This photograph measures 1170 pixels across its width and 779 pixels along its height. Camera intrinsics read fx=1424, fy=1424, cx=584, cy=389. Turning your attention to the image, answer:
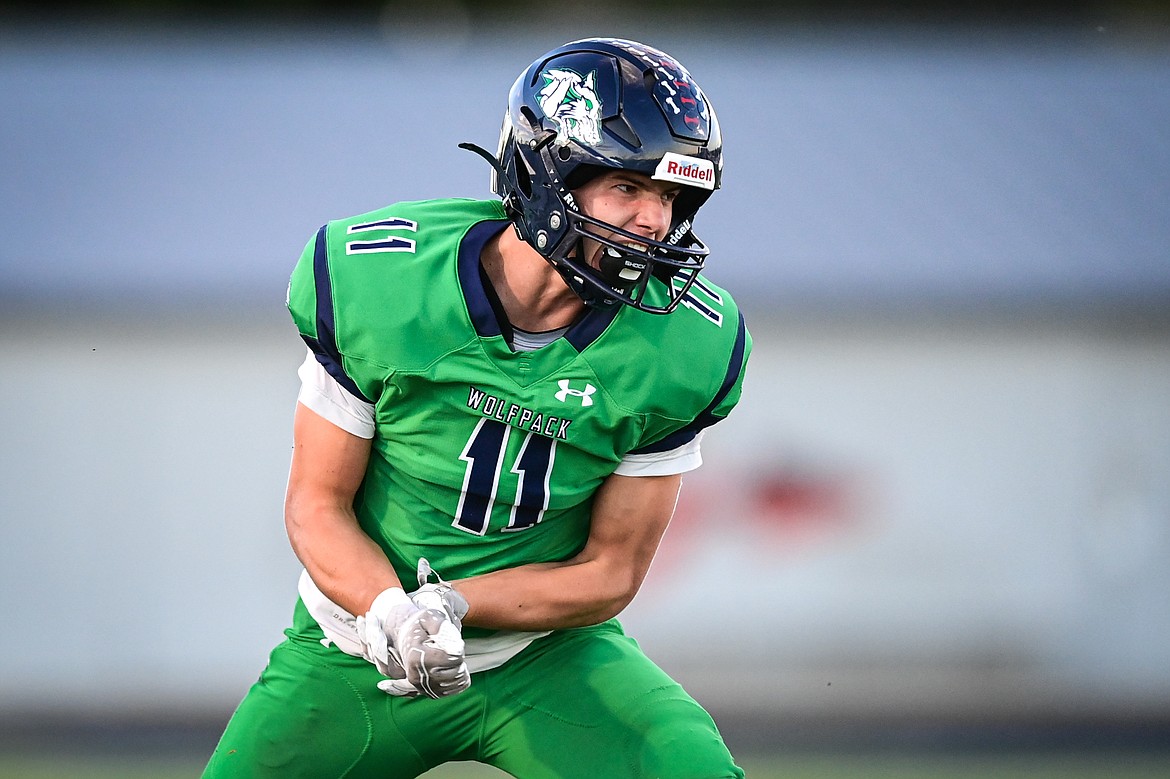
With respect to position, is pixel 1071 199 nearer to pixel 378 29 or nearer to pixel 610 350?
pixel 378 29

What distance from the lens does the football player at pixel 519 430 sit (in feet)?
7.73

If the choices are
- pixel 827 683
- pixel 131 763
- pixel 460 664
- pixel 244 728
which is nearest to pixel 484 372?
pixel 460 664

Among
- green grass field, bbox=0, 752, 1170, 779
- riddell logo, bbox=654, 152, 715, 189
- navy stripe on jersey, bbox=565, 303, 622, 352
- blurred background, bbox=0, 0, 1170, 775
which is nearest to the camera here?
riddell logo, bbox=654, 152, 715, 189

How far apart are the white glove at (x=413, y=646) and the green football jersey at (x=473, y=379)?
0.89 feet

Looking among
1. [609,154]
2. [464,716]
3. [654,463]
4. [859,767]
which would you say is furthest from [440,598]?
[859,767]

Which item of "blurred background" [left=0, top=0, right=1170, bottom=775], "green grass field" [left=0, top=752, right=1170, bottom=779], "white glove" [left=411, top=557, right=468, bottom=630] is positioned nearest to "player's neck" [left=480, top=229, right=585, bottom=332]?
"white glove" [left=411, top=557, right=468, bottom=630]

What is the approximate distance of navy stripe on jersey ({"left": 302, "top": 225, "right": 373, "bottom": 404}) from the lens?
2.40 meters

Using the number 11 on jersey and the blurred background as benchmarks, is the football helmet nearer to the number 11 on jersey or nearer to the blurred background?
the number 11 on jersey

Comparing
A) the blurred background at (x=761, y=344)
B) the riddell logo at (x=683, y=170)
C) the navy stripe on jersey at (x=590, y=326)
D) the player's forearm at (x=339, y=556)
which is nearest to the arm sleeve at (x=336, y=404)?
the player's forearm at (x=339, y=556)

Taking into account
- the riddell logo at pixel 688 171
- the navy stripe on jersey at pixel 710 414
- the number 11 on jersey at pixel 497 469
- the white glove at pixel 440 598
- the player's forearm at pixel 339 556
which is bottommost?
the player's forearm at pixel 339 556

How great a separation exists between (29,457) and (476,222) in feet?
12.1

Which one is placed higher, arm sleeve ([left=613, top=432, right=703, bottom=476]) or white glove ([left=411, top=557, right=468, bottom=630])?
arm sleeve ([left=613, top=432, right=703, bottom=476])

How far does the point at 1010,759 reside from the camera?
5098 millimetres

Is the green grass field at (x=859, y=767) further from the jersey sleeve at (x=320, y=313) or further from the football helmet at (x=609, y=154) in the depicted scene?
the football helmet at (x=609, y=154)
